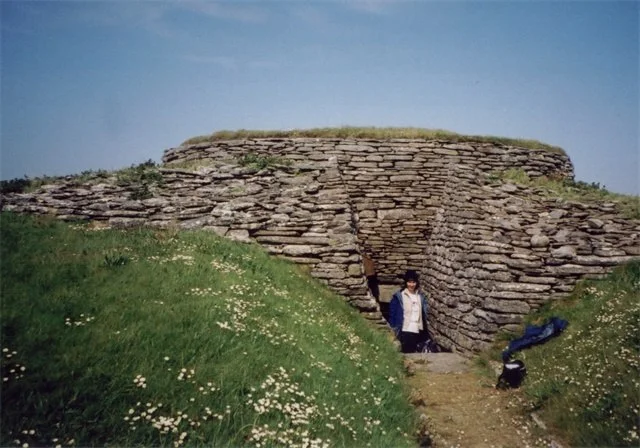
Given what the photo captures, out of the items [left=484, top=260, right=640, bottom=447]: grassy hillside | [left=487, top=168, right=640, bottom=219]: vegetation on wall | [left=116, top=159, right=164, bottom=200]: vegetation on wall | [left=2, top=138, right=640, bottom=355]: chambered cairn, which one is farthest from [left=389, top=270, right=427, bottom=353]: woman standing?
[left=116, top=159, right=164, bottom=200]: vegetation on wall

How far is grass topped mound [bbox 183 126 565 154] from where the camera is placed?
15359 millimetres

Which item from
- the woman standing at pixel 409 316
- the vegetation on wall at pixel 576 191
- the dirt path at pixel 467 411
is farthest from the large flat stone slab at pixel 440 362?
the vegetation on wall at pixel 576 191

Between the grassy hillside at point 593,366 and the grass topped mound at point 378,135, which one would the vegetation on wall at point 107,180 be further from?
the grassy hillside at point 593,366

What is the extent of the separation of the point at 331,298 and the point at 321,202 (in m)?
3.29

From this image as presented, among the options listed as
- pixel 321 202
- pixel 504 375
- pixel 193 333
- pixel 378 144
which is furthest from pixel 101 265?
pixel 378 144

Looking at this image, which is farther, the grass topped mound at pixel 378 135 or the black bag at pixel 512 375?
the grass topped mound at pixel 378 135

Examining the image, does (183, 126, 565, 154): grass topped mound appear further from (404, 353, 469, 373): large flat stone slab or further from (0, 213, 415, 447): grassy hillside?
(0, 213, 415, 447): grassy hillside

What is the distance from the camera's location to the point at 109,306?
5.24 meters

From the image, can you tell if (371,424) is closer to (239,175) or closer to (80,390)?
(80,390)

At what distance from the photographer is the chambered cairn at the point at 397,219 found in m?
9.36

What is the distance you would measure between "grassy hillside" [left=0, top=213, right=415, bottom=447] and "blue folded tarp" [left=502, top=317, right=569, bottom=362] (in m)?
2.40

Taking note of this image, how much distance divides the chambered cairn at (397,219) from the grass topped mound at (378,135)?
456 mm

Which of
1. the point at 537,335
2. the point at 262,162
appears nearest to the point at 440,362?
the point at 537,335

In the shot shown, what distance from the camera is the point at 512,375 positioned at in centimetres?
702
